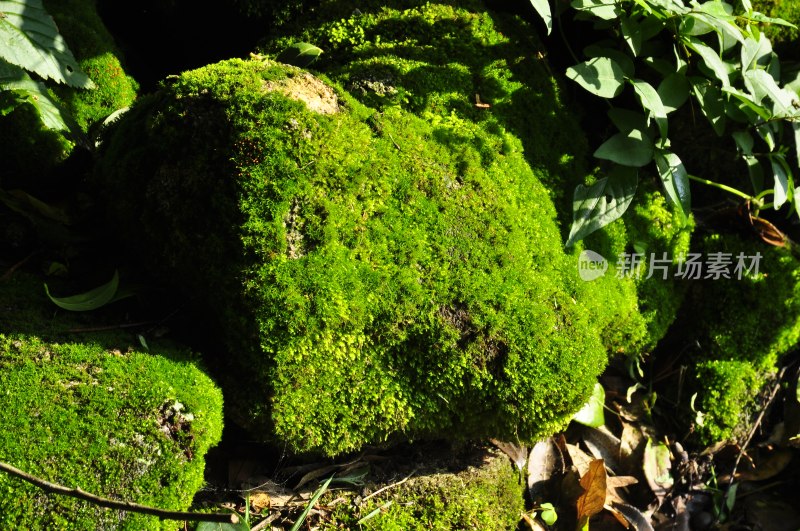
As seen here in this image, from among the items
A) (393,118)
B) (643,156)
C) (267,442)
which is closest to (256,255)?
(267,442)

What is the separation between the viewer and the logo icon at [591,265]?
7.79 feet

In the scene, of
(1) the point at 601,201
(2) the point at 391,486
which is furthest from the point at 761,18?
(2) the point at 391,486

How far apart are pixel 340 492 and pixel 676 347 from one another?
5.87 feet

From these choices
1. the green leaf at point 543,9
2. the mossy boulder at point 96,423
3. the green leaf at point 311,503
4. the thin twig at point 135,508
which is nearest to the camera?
the thin twig at point 135,508

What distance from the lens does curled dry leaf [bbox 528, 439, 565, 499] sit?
2.44 m

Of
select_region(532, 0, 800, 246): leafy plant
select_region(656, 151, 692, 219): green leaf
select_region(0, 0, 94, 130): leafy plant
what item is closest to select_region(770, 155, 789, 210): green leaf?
select_region(532, 0, 800, 246): leafy plant

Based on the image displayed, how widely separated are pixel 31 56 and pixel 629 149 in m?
1.97

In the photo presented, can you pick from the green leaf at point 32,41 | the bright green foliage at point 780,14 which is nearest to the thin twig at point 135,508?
the green leaf at point 32,41

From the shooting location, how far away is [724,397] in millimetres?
2869

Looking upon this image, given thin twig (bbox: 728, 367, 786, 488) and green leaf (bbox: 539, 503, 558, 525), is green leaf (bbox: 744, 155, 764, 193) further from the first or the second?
green leaf (bbox: 539, 503, 558, 525)

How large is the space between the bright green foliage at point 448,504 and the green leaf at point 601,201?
87cm

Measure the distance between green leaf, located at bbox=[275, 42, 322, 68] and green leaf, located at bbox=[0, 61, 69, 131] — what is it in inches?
30.4

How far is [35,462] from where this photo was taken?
5.08ft

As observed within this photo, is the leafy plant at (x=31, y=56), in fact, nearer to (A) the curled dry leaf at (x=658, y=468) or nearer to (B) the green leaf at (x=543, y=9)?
(B) the green leaf at (x=543, y=9)
